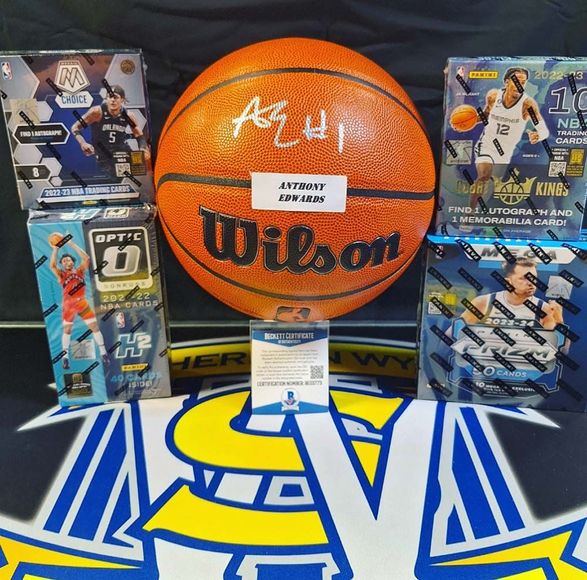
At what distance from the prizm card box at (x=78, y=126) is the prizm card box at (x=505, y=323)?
733 mm

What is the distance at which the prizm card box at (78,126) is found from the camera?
1.31m

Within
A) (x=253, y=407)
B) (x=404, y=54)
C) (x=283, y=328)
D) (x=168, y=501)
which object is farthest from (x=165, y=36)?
(x=168, y=501)

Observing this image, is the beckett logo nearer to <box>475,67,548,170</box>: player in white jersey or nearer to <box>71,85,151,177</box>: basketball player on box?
<box>71,85,151,177</box>: basketball player on box

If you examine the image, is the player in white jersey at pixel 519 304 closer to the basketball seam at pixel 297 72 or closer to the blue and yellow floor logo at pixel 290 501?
the blue and yellow floor logo at pixel 290 501

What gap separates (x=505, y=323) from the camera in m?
1.33

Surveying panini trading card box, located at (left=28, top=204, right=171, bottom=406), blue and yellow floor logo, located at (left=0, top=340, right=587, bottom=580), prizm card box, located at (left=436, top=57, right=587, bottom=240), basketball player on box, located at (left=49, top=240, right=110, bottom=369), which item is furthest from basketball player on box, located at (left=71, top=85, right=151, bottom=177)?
prizm card box, located at (left=436, top=57, right=587, bottom=240)

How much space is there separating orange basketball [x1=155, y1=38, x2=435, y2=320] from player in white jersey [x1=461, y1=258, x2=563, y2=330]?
272 mm

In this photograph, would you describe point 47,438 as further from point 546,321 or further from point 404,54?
point 404,54

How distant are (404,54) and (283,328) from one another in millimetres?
842

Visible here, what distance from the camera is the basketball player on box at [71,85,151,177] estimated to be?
1.34 metres

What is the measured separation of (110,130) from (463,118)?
2.61 feet

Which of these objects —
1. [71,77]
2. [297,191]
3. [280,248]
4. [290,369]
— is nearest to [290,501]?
[290,369]

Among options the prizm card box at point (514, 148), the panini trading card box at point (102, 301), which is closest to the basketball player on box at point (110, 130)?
the panini trading card box at point (102, 301)

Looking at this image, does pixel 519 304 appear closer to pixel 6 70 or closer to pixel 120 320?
pixel 120 320
